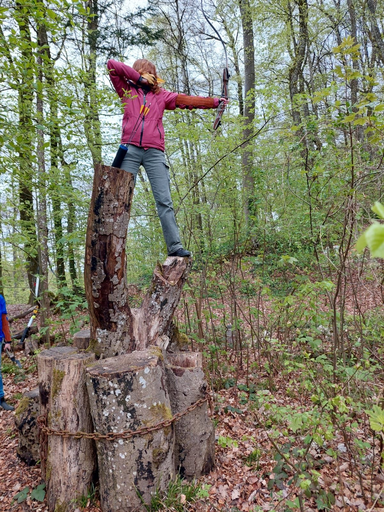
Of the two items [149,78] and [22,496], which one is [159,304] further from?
[149,78]

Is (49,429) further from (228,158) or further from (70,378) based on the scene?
(228,158)

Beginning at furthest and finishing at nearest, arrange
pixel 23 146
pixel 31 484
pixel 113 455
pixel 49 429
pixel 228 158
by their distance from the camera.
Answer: pixel 228 158 → pixel 23 146 → pixel 31 484 → pixel 49 429 → pixel 113 455

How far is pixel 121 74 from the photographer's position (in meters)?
3.40

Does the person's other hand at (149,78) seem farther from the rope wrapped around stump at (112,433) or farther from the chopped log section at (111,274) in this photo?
the rope wrapped around stump at (112,433)

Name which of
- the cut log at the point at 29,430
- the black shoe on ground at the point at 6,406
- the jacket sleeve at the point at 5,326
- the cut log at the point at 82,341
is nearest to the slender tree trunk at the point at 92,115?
the cut log at the point at 82,341

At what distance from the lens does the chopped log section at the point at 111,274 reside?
8.84 ft

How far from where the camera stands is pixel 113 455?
7.87 ft

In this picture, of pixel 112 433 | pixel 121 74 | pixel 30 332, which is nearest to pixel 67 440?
pixel 112 433

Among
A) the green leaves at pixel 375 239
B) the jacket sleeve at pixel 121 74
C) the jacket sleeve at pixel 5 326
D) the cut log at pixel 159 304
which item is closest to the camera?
the green leaves at pixel 375 239

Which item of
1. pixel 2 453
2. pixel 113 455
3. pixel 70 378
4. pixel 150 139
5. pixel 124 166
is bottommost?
pixel 2 453

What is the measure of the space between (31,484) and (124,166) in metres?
3.36

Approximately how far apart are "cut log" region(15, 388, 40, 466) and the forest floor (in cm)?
12

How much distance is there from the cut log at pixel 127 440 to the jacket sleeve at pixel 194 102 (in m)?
3.12

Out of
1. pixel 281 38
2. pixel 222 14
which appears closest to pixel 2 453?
pixel 281 38
